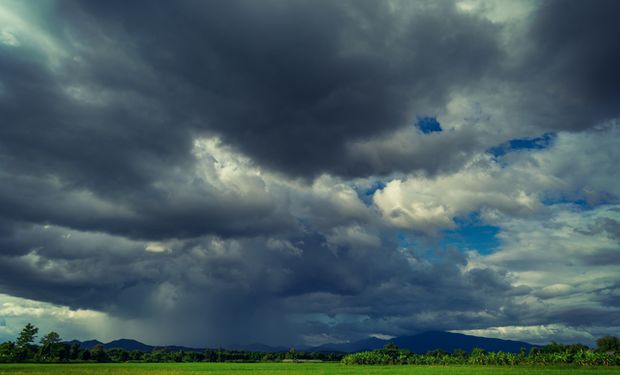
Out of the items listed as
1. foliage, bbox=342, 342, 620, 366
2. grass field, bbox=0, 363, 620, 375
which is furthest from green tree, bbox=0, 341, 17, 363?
foliage, bbox=342, 342, 620, 366

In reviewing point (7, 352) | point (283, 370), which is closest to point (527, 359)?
point (283, 370)

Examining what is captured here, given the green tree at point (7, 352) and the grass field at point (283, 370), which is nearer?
the grass field at point (283, 370)

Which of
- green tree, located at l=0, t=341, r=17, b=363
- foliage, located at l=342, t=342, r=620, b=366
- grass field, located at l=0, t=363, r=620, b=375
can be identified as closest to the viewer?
grass field, located at l=0, t=363, r=620, b=375

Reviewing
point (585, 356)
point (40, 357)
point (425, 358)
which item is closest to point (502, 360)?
point (585, 356)

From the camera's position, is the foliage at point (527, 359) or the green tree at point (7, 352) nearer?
the foliage at point (527, 359)

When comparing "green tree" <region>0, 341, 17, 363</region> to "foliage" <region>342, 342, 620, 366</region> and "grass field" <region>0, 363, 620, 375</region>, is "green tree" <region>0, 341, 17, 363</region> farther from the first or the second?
"foliage" <region>342, 342, 620, 366</region>

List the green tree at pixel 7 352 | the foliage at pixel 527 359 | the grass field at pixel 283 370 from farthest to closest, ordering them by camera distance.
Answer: the green tree at pixel 7 352 → the foliage at pixel 527 359 → the grass field at pixel 283 370

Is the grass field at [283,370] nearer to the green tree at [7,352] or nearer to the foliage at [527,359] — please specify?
the foliage at [527,359]

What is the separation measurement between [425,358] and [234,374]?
117 m

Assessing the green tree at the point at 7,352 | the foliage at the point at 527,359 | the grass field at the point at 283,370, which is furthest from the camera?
the green tree at the point at 7,352

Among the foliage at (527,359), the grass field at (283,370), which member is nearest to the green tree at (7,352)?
the grass field at (283,370)

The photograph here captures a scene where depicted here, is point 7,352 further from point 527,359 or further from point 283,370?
point 527,359

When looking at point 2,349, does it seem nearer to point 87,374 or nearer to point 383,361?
point 87,374

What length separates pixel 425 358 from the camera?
193 m
